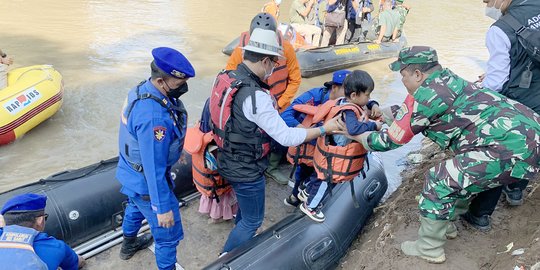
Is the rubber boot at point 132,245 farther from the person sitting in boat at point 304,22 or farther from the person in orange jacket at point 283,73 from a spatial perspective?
the person sitting in boat at point 304,22

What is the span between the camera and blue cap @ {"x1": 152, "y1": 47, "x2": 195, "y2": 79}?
2.19 meters

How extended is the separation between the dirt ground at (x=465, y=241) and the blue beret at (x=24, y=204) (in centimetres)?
215

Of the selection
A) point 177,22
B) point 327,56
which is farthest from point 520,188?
point 177,22

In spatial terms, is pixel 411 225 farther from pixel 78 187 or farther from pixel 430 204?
pixel 78 187

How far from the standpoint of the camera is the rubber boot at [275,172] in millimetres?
4246

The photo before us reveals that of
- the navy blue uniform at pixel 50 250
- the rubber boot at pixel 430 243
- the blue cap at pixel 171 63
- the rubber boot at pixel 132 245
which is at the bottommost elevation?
the rubber boot at pixel 132 245

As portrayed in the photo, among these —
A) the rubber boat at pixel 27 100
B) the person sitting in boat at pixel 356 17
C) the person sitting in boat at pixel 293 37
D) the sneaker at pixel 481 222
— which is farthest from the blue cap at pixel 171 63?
the person sitting in boat at pixel 356 17

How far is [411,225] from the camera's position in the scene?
3117 millimetres

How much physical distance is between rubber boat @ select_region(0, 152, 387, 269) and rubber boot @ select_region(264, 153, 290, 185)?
88 cm

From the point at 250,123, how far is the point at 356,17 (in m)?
7.73

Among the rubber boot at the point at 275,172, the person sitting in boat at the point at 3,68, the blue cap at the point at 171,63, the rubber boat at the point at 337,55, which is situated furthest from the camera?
the rubber boat at the point at 337,55

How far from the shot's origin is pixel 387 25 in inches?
395

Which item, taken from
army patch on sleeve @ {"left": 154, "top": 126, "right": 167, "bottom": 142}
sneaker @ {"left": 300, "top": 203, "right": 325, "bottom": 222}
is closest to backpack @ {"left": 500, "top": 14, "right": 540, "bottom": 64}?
sneaker @ {"left": 300, "top": 203, "right": 325, "bottom": 222}

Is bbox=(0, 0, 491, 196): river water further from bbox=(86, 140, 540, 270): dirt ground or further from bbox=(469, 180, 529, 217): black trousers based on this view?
bbox=(469, 180, 529, 217): black trousers
